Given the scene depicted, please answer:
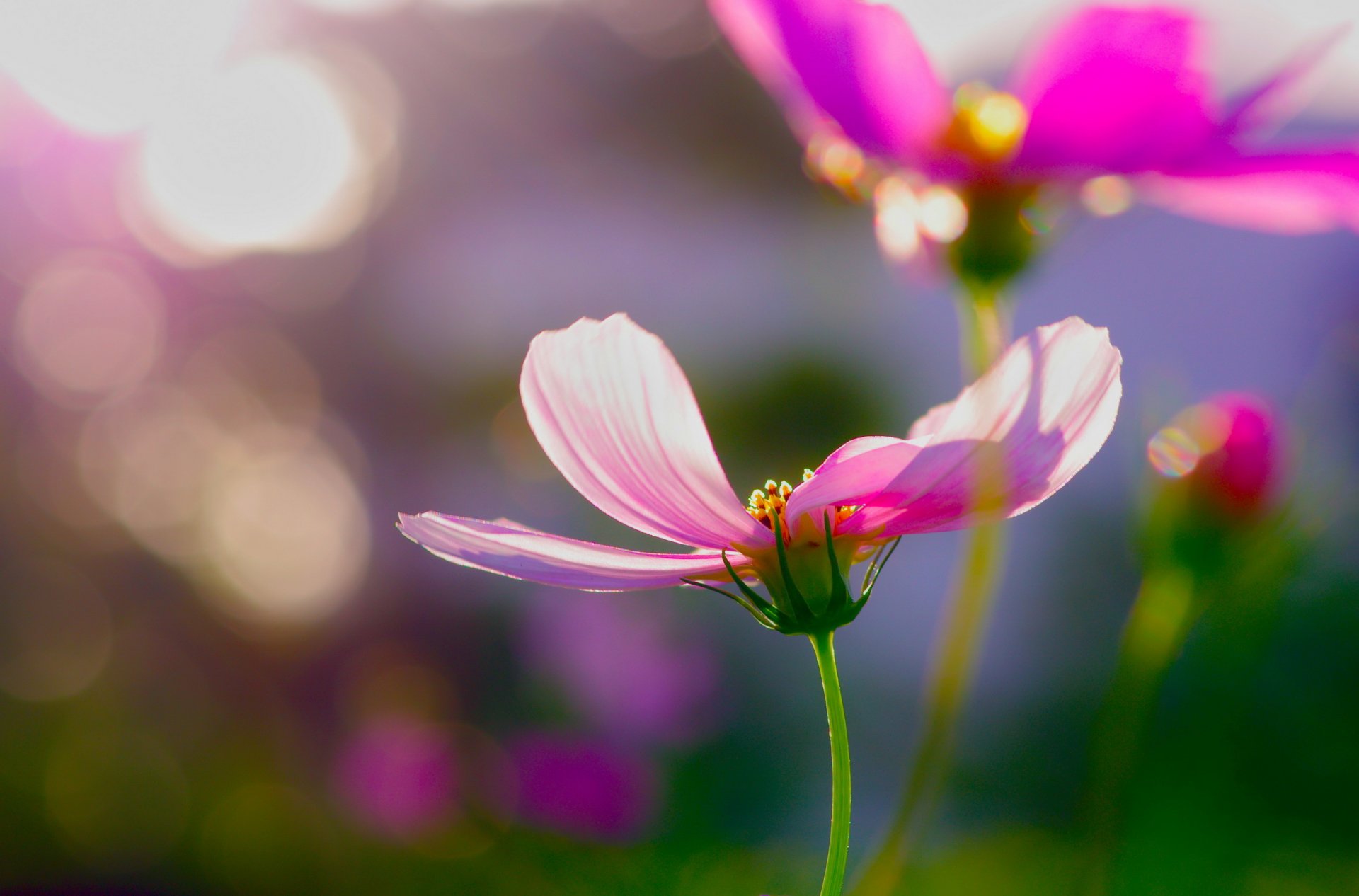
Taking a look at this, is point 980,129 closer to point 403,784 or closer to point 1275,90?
point 1275,90

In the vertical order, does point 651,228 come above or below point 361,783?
above

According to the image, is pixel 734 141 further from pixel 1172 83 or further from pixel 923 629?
pixel 1172 83

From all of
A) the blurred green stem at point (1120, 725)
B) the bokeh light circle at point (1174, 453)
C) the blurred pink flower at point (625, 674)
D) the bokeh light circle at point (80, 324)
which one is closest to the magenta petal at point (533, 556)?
the blurred green stem at point (1120, 725)

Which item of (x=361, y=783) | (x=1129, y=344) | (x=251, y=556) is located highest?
(x=1129, y=344)

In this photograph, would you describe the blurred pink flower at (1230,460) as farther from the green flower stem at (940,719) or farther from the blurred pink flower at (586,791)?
the blurred pink flower at (586,791)

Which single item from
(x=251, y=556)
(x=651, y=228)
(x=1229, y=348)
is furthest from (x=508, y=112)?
(x=1229, y=348)

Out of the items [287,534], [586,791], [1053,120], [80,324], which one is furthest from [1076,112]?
[287,534]
